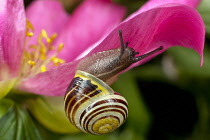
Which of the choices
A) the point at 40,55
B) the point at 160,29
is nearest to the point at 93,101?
the point at 160,29

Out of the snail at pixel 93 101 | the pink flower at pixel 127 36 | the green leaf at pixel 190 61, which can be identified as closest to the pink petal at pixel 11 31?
the pink flower at pixel 127 36

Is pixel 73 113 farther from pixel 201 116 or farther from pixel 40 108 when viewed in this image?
pixel 201 116

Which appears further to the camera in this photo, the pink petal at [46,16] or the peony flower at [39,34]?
the pink petal at [46,16]

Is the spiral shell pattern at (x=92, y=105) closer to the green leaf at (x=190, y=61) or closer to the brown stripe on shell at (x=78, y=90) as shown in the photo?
the brown stripe on shell at (x=78, y=90)

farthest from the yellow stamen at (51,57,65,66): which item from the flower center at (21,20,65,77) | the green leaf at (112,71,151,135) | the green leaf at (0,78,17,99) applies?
the green leaf at (112,71,151,135)

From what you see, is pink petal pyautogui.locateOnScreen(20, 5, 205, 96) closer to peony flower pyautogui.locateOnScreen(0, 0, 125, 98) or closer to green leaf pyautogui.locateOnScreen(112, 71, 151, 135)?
peony flower pyautogui.locateOnScreen(0, 0, 125, 98)

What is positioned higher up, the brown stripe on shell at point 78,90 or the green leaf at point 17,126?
the brown stripe on shell at point 78,90
